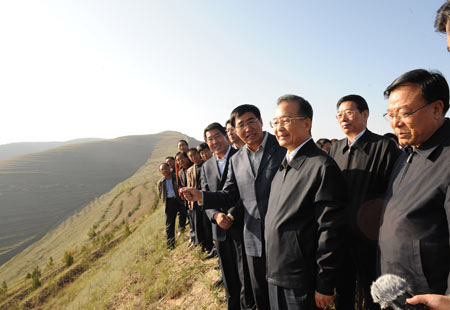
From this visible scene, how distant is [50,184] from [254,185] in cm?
7256

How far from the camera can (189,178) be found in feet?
21.5

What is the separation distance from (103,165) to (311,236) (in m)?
86.4

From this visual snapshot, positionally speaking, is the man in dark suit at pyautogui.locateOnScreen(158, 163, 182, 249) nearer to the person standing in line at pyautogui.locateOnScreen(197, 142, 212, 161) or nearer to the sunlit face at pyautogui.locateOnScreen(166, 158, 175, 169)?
the sunlit face at pyautogui.locateOnScreen(166, 158, 175, 169)

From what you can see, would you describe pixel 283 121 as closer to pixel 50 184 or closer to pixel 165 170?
pixel 165 170

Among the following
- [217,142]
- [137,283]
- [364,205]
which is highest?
[217,142]

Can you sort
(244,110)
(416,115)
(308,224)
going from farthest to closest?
(244,110) → (308,224) → (416,115)

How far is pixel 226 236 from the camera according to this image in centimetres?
332

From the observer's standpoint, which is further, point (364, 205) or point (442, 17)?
point (364, 205)

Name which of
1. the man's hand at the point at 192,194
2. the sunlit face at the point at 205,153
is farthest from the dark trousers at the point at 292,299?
the sunlit face at the point at 205,153

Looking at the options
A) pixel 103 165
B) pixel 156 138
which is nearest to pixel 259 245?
pixel 103 165

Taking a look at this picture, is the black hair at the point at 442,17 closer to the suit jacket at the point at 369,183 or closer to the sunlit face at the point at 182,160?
the suit jacket at the point at 369,183

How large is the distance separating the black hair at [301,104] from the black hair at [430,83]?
0.73 m

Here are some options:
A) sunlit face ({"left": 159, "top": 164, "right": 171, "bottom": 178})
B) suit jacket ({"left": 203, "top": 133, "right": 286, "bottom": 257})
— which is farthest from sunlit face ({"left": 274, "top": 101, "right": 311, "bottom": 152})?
sunlit face ({"left": 159, "top": 164, "right": 171, "bottom": 178})

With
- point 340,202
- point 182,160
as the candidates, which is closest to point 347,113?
point 340,202
